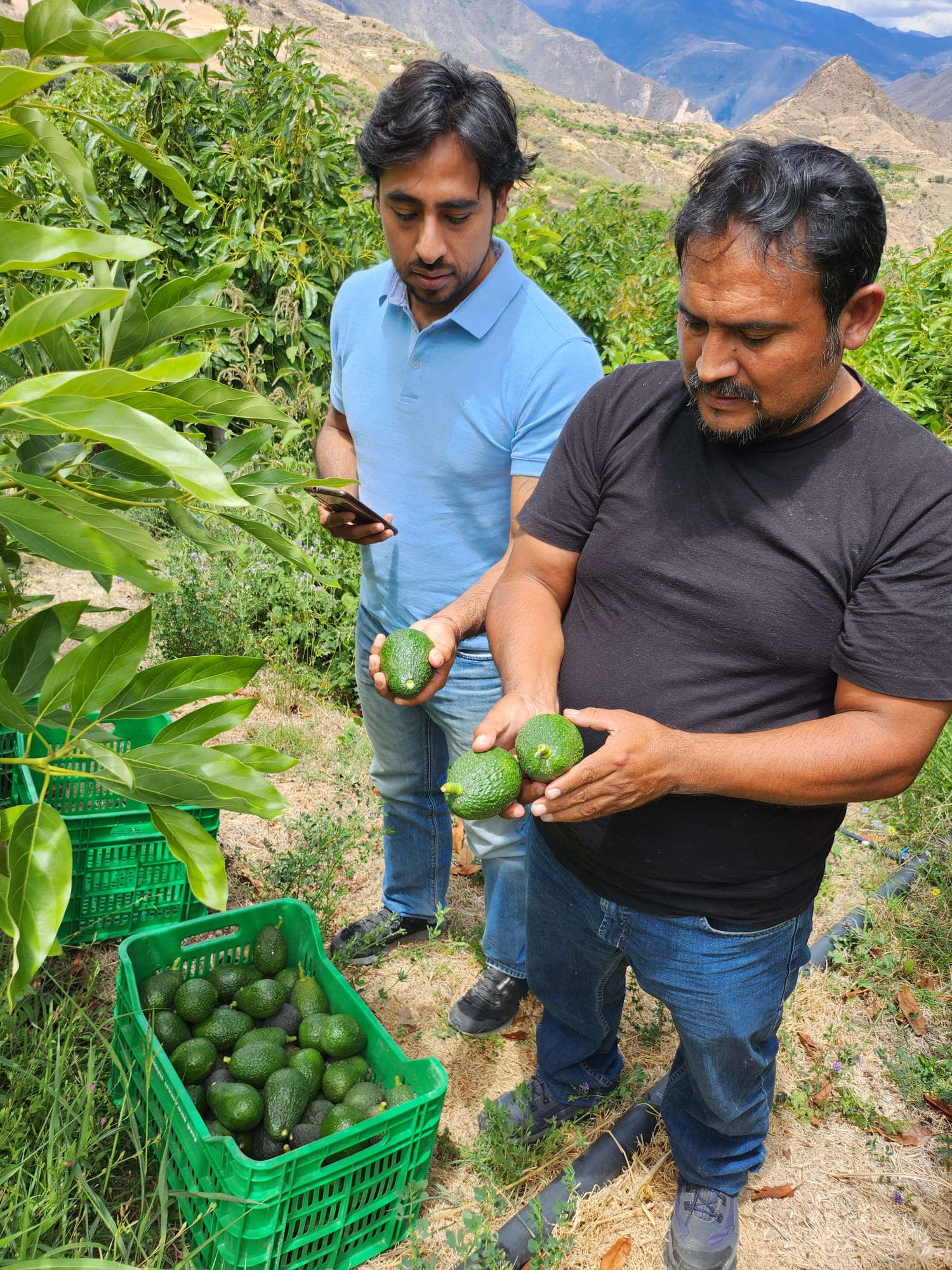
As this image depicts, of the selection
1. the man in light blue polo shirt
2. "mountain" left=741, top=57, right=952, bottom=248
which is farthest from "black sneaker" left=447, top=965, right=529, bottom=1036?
"mountain" left=741, top=57, right=952, bottom=248

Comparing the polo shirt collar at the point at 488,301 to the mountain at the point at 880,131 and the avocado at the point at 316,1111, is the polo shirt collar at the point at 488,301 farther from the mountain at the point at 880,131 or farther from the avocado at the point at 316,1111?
the mountain at the point at 880,131

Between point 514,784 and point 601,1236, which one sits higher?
point 514,784

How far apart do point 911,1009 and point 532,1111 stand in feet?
4.91

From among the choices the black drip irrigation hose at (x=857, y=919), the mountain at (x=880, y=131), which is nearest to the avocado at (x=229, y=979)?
the black drip irrigation hose at (x=857, y=919)

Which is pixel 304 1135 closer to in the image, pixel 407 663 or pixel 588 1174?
pixel 588 1174

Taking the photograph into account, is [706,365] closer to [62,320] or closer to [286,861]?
[62,320]

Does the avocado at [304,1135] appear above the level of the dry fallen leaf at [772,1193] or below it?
above

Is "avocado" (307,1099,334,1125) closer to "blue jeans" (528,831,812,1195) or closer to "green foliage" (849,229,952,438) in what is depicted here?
"blue jeans" (528,831,812,1195)

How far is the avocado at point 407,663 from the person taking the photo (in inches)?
81.7

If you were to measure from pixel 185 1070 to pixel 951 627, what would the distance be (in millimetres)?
1929

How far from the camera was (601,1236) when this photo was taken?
2.31m

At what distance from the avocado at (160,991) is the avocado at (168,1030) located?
3cm

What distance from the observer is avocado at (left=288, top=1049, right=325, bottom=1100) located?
2.21m

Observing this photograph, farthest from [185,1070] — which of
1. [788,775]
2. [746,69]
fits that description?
[746,69]
